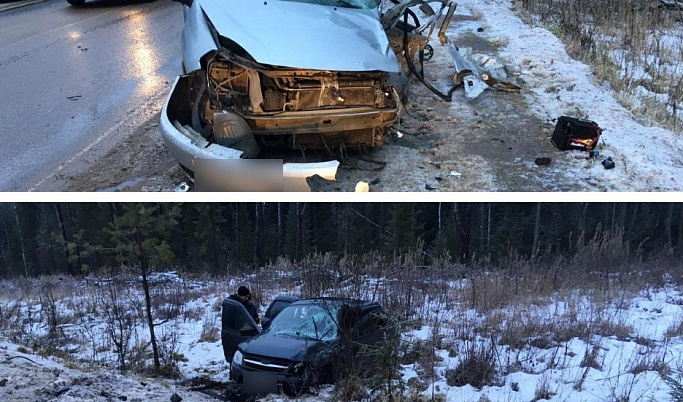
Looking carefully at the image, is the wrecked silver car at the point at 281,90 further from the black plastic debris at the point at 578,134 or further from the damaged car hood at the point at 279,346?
the black plastic debris at the point at 578,134

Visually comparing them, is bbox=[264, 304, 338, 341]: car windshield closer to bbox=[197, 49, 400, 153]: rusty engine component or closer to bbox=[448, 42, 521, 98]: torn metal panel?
bbox=[197, 49, 400, 153]: rusty engine component

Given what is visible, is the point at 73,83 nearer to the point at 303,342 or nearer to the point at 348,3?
the point at 348,3

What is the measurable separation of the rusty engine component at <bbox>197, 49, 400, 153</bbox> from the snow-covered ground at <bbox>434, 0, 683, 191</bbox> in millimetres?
2141

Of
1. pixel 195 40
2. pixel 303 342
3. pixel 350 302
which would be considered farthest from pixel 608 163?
pixel 195 40

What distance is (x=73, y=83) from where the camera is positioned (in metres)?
8.99

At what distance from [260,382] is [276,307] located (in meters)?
1.22

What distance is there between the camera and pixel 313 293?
6941 mm

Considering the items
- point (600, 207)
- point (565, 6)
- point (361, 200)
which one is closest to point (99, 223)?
point (361, 200)

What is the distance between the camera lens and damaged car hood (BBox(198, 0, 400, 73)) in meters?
5.87

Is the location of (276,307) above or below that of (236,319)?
below

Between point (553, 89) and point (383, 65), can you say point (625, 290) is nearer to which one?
point (553, 89)

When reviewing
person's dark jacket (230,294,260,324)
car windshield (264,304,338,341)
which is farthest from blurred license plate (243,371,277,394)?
person's dark jacket (230,294,260,324)

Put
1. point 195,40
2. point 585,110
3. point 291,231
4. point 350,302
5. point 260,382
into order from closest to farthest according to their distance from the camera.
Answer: point 260,382 < point 350,302 < point 195,40 < point 585,110 < point 291,231

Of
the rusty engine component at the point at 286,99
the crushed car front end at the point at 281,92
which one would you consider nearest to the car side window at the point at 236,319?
the crushed car front end at the point at 281,92
